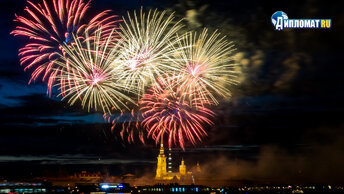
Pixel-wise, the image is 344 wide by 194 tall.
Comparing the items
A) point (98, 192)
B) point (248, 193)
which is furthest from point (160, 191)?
point (248, 193)

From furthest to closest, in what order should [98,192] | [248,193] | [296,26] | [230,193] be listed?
[248,193] < [230,193] < [98,192] < [296,26]

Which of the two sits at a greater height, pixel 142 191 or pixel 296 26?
pixel 296 26

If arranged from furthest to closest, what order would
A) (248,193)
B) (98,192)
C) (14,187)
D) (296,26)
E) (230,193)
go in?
(248,193)
(230,193)
(98,192)
(14,187)
(296,26)

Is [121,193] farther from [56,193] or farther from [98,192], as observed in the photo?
[56,193]

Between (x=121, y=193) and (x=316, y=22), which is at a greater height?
(x=316, y=22)

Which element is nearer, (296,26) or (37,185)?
(296,26)

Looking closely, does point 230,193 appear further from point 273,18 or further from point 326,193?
point 273,18

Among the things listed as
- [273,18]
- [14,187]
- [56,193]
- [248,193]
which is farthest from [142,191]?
[273,18]

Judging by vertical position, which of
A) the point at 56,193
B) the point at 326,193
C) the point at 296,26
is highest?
the point at 296,26

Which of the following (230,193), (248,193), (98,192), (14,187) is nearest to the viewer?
(14,187)
